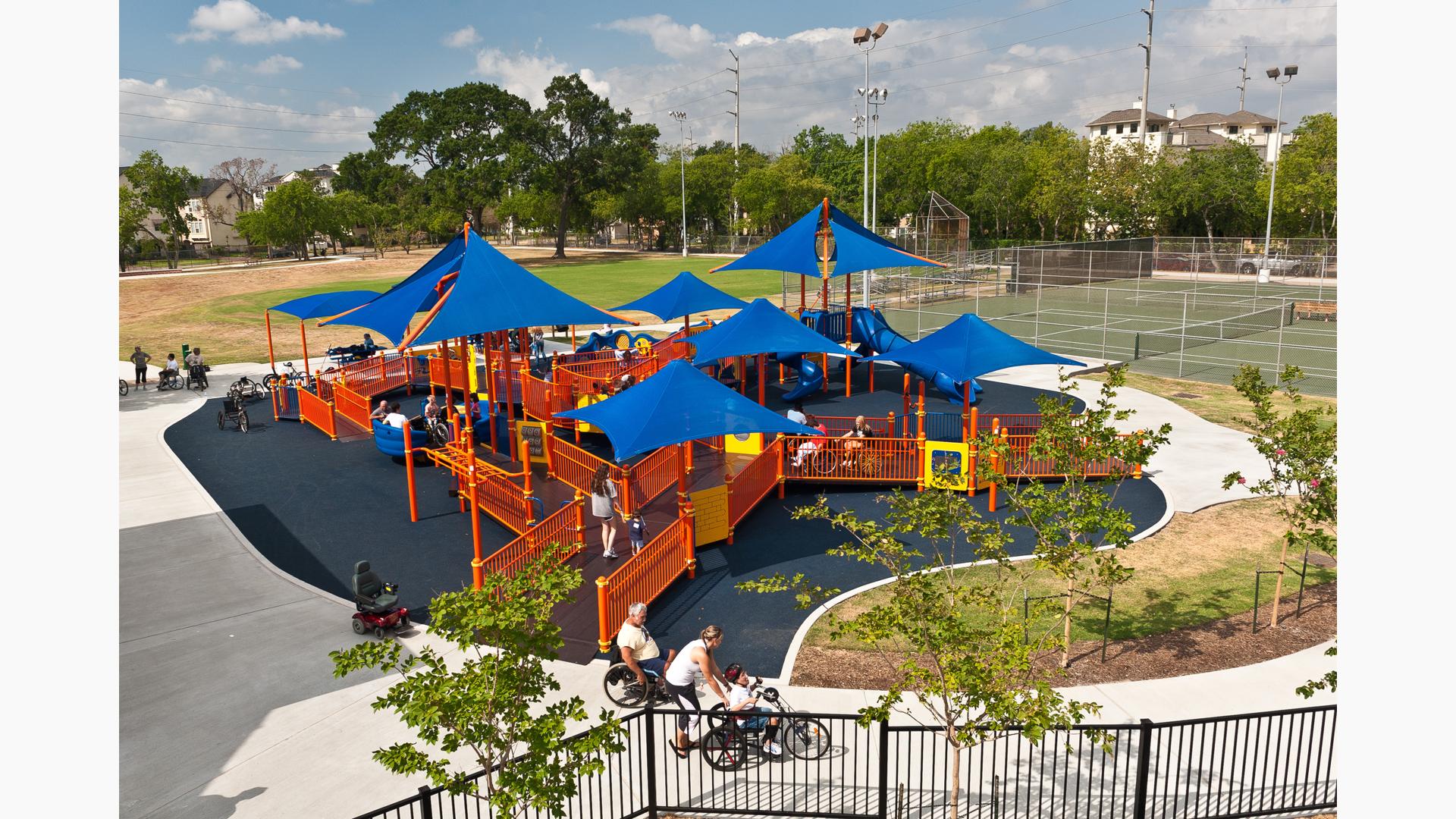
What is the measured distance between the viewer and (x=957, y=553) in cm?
1383

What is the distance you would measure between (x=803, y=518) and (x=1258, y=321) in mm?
29920

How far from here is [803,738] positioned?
8.54 metres

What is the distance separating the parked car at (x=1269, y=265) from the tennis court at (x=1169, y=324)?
139cm

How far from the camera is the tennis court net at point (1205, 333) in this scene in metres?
31.4

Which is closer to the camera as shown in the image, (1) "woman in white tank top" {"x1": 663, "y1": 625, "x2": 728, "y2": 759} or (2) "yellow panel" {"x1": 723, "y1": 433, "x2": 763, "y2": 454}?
(1) "woman in white tank top" {"x1": 663, "y1": 625, "x2": 728, "y2": 759}

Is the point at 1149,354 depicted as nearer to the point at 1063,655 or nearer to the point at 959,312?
the point at 959,312

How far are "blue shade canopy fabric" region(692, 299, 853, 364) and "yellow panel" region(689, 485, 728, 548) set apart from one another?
602 cm

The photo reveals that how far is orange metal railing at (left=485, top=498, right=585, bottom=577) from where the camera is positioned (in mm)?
11953

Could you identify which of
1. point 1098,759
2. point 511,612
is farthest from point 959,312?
point 511,612

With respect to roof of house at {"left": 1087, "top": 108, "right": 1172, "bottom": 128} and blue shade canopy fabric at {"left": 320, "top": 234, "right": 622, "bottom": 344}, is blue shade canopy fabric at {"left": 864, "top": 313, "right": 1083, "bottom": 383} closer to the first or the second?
blue shade canopy fabric at {"left": 320, "top": 234, "right": 622, "bottom": 344}

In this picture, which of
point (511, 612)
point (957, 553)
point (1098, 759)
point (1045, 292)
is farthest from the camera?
point (1045, 292)

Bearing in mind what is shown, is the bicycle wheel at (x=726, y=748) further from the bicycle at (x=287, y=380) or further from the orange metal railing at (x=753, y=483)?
the bicycle at (x=287, y=380)

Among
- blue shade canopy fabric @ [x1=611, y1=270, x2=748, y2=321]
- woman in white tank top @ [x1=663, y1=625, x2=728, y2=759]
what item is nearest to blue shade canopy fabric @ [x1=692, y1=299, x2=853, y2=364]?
blue shade canopy fabric @ [x1=611, y1=270, x2=748, y2=321]

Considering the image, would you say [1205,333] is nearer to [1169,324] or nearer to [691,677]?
[1169,324]
